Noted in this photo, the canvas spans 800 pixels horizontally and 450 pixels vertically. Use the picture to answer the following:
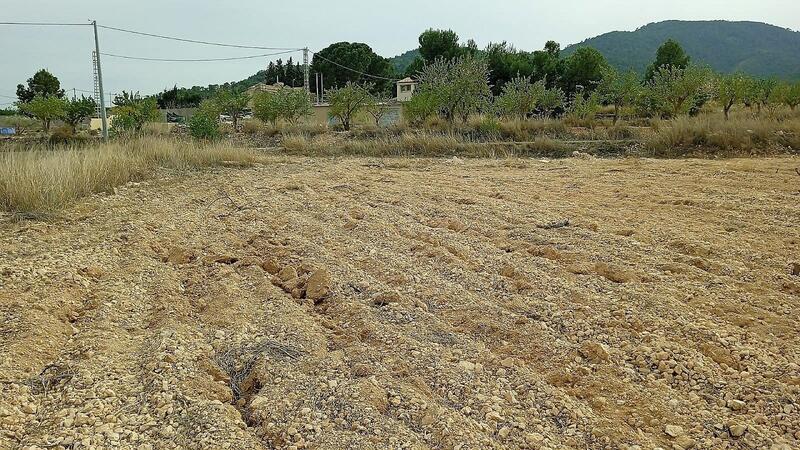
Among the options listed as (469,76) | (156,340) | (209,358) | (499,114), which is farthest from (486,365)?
(499,114)

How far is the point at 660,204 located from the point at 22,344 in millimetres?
5391

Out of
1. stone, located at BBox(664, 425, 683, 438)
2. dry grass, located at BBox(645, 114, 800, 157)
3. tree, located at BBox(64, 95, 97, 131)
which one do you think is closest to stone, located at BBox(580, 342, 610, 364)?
stone, located at BBox(664, 425, 683, 438)

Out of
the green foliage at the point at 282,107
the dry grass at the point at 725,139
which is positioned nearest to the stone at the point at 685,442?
the dry grass at the point at 725,139

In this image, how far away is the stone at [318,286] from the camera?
343cm

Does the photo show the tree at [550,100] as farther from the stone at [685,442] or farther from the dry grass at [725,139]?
the stone at [685,442]

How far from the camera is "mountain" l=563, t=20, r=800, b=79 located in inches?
3219

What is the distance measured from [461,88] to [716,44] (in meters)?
96.9

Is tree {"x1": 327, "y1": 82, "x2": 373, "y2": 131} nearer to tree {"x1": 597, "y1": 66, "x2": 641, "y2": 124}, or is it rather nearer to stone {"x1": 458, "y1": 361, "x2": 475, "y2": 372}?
tree {"x1": 597, "y1": 66, "x2": 641, "y2": 124}

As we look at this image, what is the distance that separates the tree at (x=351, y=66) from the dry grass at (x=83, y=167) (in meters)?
38.0

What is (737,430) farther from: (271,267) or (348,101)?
(348,101)

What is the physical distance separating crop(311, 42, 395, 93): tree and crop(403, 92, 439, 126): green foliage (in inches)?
1144

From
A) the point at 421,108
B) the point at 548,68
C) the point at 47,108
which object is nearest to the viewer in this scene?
the point at 421,108

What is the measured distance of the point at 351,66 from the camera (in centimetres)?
4775

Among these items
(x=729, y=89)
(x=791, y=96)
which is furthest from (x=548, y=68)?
(x=729, y=89)
